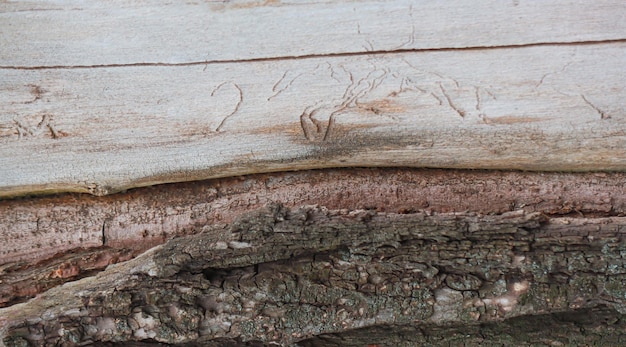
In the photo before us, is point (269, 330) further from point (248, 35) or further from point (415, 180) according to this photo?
point (248, 35)

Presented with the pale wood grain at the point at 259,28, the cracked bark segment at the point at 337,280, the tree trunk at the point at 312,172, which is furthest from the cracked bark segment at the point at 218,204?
the pale wood grain at the point at 259,28

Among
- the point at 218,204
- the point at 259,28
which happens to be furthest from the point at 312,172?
the point at 259,28

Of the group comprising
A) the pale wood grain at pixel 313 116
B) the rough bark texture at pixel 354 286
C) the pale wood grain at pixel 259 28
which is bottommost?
the rough bark texture at pixel 354 286

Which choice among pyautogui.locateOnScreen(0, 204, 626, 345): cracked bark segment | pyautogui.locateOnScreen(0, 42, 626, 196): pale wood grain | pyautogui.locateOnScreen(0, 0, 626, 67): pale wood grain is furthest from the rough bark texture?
pyautogui.locateOnScreen(0, 0, 626, 67): pale wood grain

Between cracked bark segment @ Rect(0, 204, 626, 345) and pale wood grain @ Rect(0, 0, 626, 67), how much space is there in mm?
558

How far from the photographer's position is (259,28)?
70.0 inches

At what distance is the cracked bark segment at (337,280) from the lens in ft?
5.29

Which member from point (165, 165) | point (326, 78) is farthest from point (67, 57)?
point (326, 78)

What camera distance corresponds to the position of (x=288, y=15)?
178 centimetres

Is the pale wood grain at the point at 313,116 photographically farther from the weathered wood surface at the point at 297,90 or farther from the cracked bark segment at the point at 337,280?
the cracked bark segment at the point at 337,280

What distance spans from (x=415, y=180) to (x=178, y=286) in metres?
0.86

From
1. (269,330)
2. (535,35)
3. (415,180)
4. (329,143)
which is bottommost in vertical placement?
(269,330)

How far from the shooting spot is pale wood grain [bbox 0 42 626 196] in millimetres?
1719

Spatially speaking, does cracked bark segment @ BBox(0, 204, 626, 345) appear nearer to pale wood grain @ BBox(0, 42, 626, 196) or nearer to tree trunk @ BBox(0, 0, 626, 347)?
tree trunk @ BBox(0, 0, 626, 347)
